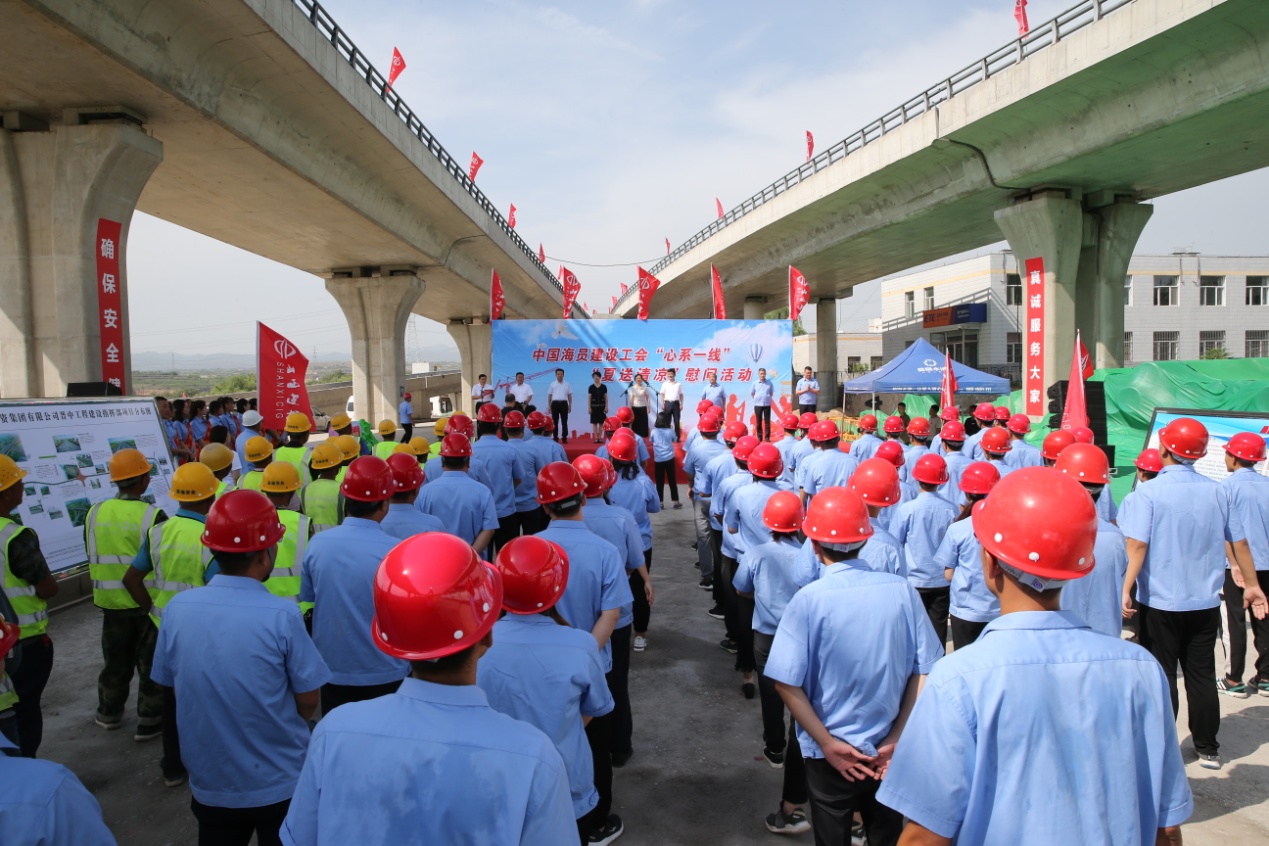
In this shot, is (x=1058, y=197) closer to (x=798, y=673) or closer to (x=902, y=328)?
(x=798, y=673)

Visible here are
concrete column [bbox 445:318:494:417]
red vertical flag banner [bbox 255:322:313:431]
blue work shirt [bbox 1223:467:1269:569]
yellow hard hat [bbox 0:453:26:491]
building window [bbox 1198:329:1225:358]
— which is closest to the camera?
yellow hard hat [bbox 0:453:26:491]

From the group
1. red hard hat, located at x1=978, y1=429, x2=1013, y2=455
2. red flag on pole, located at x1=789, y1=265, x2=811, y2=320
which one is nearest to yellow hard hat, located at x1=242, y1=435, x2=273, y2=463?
red hard hat, located at x1=978, y1=429, x2=1013, y2=455

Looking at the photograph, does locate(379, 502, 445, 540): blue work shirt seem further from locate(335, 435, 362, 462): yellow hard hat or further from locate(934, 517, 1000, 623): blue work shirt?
locate(934, 517, 1000, 623): blue work shirt

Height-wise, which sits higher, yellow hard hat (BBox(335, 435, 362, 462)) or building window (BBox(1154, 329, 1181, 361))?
building window (BBox(1154, 329, 1181, 361))

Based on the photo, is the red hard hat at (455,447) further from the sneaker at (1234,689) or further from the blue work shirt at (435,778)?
the sneaker at (1234,689)

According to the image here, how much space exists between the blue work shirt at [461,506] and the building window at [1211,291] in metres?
52.7

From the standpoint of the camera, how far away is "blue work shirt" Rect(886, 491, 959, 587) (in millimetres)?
5125

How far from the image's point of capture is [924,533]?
5.14 metres

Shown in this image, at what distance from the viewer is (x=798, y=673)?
9.04 feet

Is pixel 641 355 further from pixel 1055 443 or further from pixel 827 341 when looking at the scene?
pixel 827 341

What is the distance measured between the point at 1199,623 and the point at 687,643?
382cm

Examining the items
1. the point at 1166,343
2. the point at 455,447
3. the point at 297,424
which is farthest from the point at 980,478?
the point at 1166,343

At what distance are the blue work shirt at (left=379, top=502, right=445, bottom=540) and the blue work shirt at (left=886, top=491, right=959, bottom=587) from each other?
134 inches

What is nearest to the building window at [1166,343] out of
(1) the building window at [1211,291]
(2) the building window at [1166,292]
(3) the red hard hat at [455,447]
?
(2) the building window at [1166,292]
